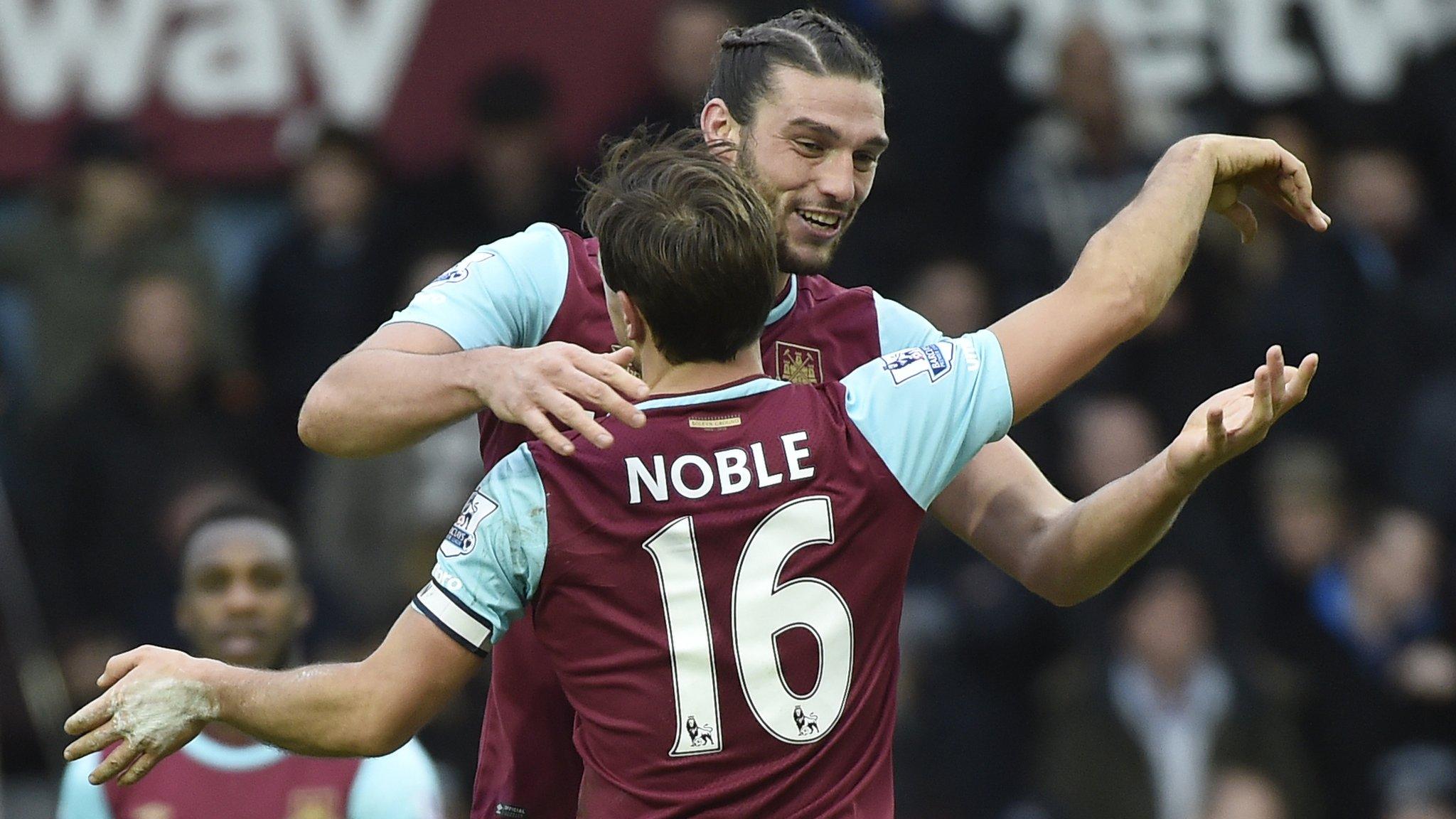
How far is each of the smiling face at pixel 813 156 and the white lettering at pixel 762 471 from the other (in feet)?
2.56

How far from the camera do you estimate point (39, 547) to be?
28.3 feet

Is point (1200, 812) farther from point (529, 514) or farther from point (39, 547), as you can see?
point (529, 514)

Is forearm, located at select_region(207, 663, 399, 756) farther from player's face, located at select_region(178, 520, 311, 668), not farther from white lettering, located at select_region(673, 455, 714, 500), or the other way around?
player's face, located at select_region(178, 520, 311, 668)

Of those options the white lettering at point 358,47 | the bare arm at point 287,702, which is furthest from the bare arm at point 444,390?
the white lettering at point 358,47

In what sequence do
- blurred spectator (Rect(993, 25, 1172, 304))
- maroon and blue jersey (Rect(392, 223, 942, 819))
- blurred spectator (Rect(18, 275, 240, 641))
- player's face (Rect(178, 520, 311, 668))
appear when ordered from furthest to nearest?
blurred spectator (Rect(993, 25, 1172, 304))
blurred spectator (Rect(18, 275, 240, 641))
player's face (Rect(178, 520, 311, 668))
maroon and blue jersey (Rect(392, 223, 942, 819))

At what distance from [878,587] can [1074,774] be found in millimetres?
5019

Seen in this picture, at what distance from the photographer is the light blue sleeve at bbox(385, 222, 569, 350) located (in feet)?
12.6

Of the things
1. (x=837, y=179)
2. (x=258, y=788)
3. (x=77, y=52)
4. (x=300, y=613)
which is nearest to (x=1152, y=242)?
(x=837, y=179)

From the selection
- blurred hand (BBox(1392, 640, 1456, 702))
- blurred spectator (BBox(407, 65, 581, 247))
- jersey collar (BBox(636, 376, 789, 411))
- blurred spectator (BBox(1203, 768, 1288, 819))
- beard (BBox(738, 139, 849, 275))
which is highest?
blurred spectator (BBox(407, 65, 581, 247))

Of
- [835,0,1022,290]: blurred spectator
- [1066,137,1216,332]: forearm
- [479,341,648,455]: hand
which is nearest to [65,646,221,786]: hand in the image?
[479,341,648,455]: hand

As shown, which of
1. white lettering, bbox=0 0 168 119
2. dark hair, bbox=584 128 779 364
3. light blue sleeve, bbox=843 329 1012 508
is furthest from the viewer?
white lettering, bbox=0 0 168 119

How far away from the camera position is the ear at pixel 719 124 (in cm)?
418

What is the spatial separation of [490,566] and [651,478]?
294mm

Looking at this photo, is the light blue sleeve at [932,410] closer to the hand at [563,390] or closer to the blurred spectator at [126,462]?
the hand at [563,390]
